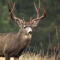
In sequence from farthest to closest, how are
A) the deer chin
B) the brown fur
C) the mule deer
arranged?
the brown fur, the mule deer, the deer chin

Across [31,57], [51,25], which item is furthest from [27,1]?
[31,57]

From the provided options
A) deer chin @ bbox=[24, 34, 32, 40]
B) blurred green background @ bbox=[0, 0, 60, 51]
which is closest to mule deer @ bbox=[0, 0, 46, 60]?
deer chin @ bbox=[24, 34, 32, 40]

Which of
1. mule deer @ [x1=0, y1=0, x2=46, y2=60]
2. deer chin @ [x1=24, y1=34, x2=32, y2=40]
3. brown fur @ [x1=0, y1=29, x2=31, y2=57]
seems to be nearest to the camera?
deer chin @ [x1=24, y1=34, x2=32, y2=40]

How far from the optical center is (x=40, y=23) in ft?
95.9

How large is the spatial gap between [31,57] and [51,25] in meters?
18.4

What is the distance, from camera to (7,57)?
1095cm

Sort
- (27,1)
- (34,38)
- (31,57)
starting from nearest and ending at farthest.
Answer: (31,57)
(34,38)
(27,1)

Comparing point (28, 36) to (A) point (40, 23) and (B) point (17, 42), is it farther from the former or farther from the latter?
(A) point (40, 23)

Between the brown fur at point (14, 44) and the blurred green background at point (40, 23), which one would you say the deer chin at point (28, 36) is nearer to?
the brown fur at point (14, 44)

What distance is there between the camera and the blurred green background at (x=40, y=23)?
2770cm

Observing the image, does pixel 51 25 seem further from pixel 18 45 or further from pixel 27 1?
pixel 18 45

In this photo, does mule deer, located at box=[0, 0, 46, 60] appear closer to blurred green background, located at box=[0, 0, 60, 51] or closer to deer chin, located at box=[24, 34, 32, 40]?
deer chin, located at box=[24, 34, 32, 40]

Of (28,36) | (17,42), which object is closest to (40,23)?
Answer: (17,42)

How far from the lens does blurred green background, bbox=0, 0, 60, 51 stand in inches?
1091
